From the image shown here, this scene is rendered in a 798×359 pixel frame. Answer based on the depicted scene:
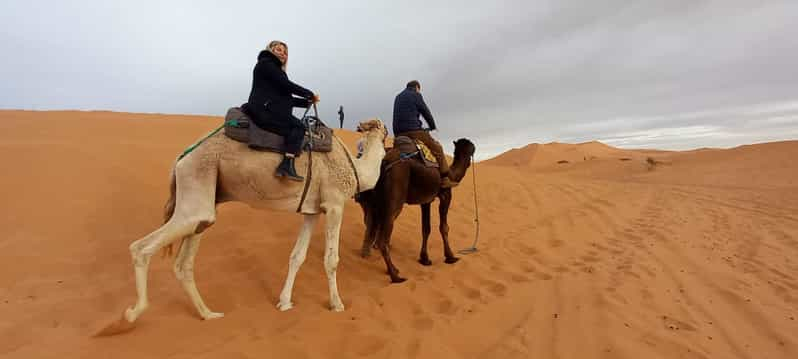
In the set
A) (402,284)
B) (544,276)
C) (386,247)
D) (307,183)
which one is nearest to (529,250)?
(544,276)

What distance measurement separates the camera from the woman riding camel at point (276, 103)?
3.56m

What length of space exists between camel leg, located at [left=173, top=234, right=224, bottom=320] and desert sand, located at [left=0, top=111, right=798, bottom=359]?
15 centimetres

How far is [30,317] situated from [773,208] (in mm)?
13743

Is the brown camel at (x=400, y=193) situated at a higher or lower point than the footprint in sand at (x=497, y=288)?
higher

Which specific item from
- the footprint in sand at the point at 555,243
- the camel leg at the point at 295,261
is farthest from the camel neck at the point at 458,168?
the camel leg at the point at 295,261

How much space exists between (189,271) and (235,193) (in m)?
0.91

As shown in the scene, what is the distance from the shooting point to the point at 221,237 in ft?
20.0

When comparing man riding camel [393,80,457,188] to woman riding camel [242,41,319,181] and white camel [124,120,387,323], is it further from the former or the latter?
woman riding camel [242,41,319,181]

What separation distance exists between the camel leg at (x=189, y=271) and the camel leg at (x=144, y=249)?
37 cm

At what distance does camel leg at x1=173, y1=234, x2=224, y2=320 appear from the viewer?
3.58 metres

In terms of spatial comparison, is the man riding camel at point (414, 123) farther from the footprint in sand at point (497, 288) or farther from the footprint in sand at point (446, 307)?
the footprint in sand at point (446, 307)

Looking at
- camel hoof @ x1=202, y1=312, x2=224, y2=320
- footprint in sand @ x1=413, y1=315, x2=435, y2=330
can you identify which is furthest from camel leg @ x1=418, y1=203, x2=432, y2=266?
camel hoof @ x1=202, y1=312, x2=224, y2=320

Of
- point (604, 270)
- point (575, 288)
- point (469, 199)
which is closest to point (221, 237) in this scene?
point (575, 288)

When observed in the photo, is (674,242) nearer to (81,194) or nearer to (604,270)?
(604,270)
